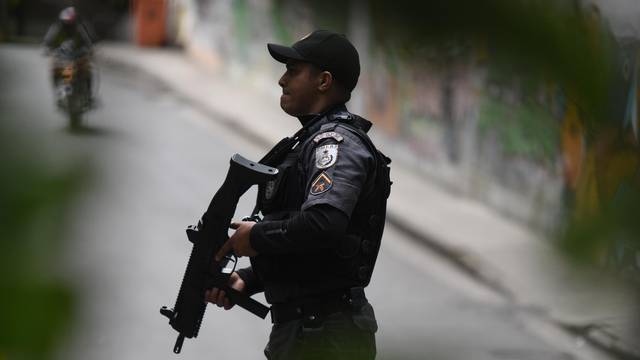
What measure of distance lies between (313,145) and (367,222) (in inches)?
9.2

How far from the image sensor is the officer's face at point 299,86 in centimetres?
247

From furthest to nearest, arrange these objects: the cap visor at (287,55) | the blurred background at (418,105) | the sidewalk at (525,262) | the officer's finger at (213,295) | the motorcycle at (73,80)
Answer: the officer's finger at (213,295) → the cap visor at (287,55) → the motorcycle at (73,80) → the sidewalk at (525,262) → the blurred background at (418,105)

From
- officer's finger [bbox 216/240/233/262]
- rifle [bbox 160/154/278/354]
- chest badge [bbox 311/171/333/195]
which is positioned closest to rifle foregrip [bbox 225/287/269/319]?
rifle [bbox 160/154/278/354]

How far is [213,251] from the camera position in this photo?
2.34m

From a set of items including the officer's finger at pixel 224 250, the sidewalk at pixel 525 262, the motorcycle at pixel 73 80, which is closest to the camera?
the sidewalk at pixel 525 262

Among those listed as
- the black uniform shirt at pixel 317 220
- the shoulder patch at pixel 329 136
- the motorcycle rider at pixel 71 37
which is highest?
the shoulder patch at pixel 329 136

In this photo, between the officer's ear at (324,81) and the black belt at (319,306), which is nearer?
the black belt at (319,306)

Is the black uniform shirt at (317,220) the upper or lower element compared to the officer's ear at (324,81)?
lower

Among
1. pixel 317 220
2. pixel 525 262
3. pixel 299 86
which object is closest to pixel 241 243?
pixel 317 220

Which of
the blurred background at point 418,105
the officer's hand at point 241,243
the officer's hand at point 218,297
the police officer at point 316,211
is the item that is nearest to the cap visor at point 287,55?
the police officer at point 316,211

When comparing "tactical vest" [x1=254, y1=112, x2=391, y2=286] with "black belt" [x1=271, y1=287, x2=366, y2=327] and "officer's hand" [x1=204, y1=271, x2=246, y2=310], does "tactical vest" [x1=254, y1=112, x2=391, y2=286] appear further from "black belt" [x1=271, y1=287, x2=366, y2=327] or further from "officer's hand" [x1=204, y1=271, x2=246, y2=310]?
"officer's hand" [x1=204, y1=271, x2=246, y2=310]

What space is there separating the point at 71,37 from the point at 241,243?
1.64 meters

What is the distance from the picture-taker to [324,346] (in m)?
1.02

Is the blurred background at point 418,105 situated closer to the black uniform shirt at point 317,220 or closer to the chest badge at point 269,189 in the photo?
the black uniform shirt at point 317,220
